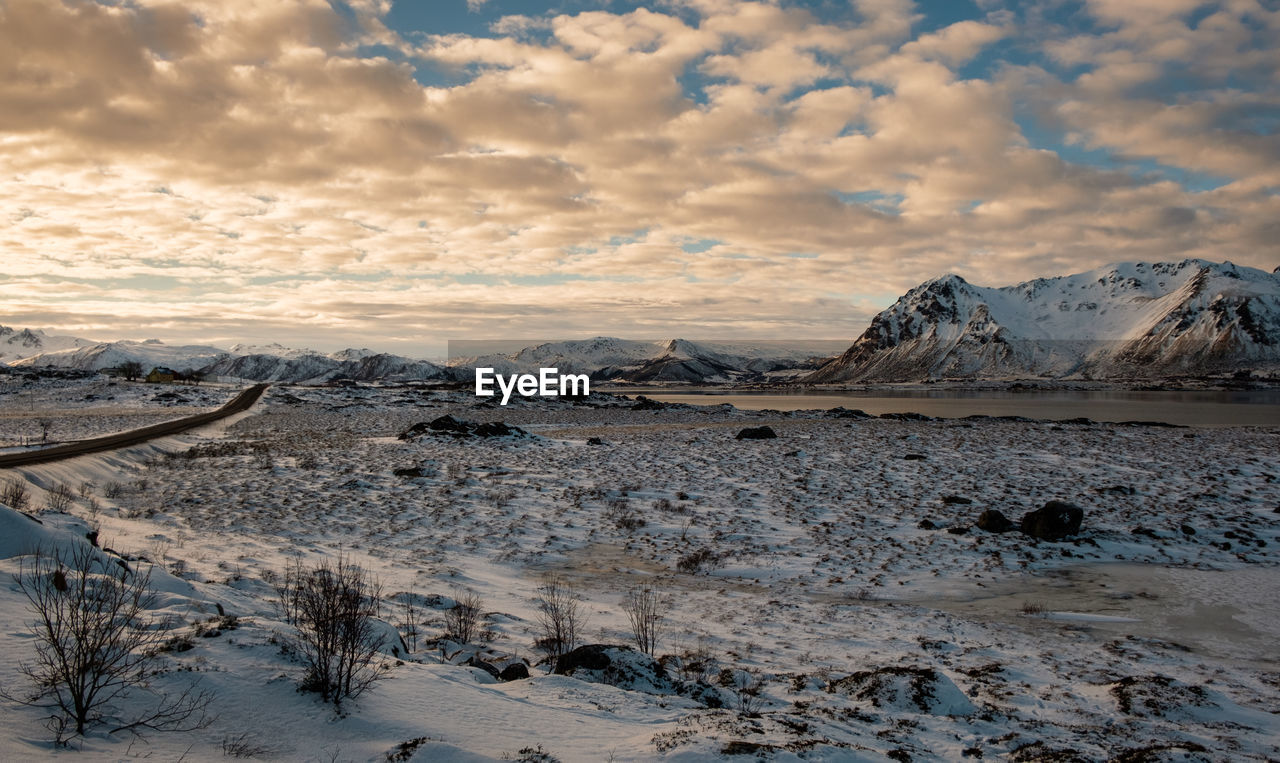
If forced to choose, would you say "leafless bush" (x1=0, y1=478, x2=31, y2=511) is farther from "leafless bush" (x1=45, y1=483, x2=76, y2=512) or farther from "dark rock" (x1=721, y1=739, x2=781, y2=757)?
"dark rock" (x1=721, y1=739, x2=781, y2=757)

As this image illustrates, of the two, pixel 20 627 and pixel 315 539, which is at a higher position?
pixel 20 627

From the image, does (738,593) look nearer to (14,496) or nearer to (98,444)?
(14,496)

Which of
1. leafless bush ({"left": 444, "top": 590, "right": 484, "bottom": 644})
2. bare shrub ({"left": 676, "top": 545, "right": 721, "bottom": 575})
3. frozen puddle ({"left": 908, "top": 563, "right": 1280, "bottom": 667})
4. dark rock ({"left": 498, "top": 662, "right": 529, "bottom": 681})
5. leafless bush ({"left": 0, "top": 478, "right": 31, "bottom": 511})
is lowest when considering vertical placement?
bare shrub ({"left": 676, "top": 545, "right": 721, "bottom": 575})

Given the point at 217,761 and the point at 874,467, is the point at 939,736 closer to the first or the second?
the point at 217,761

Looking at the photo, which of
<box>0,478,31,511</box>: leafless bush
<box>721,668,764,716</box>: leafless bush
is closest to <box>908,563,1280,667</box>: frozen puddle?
<box>721,668,764,716</box>: leafless bush

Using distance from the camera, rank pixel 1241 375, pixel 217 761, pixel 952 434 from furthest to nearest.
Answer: pixel 1241 375, pixel 952 434, pixel 217 761

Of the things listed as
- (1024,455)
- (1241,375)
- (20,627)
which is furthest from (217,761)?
(1241,375)
